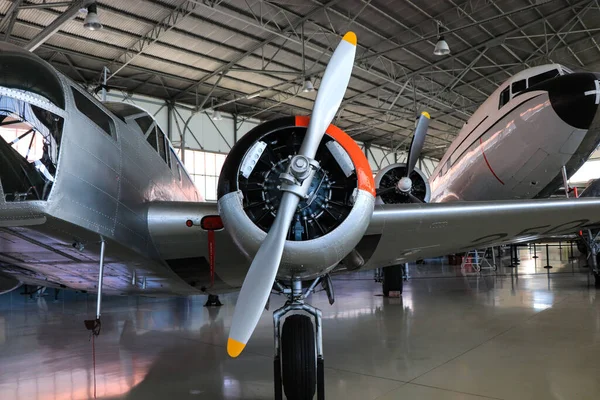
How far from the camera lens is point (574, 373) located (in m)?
4.80

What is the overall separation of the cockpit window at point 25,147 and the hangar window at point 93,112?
467 millimetres

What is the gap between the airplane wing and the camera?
15.3 feet

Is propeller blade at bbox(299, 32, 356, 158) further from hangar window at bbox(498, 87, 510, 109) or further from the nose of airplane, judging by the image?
hangar window at bbox(498, 87, 510, 109)

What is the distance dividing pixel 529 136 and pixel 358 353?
17.0ft

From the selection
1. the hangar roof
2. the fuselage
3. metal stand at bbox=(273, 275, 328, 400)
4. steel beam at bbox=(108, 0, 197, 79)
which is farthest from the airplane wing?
steel beam at bbox=(108, 0, 197, 79)

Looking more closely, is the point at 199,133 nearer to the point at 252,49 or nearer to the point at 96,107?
the point at 252,49

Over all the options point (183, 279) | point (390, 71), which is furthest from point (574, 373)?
point (390, 71)

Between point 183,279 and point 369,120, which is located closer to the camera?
point 183,279

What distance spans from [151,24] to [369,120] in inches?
715

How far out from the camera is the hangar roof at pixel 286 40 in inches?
614

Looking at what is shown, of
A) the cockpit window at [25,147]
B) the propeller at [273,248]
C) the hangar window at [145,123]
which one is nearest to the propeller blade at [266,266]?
the propeller at [273,248]

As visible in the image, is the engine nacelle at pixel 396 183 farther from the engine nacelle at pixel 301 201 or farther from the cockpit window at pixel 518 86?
the engine nacelle at pixel 301 201

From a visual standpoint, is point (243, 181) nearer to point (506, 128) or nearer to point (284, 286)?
point (284, 286)

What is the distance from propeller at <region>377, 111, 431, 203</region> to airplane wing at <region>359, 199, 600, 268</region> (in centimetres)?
224
